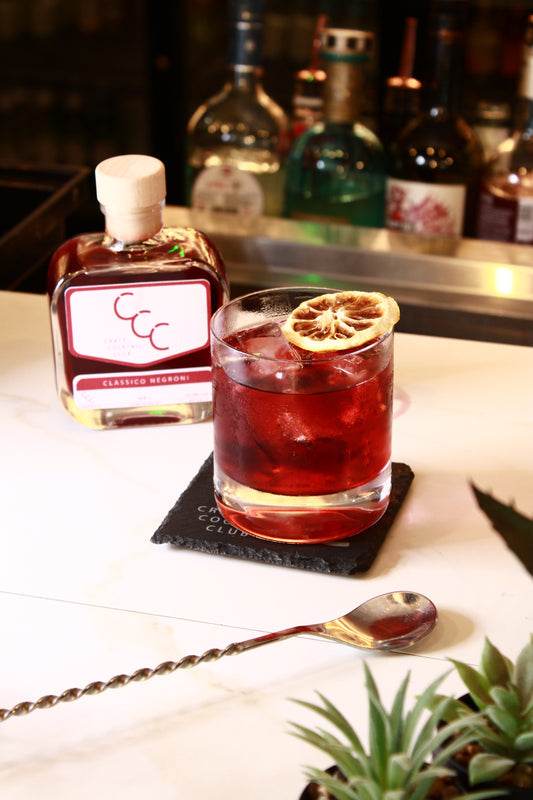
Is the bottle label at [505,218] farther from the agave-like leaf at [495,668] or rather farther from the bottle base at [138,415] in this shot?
the agave-like leaf at [495,668]

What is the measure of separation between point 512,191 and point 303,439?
93 centimetres

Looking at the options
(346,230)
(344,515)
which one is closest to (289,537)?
(344,515)

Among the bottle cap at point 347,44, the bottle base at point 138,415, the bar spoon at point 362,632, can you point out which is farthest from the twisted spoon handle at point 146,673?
the bottle cap at point 347,44

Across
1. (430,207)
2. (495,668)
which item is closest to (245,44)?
(430,207)

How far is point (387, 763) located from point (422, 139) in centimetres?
121

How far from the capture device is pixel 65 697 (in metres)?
0.48

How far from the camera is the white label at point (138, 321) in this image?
731mm

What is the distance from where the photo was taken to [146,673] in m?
0.49

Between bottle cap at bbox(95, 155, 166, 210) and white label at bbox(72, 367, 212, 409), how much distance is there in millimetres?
131

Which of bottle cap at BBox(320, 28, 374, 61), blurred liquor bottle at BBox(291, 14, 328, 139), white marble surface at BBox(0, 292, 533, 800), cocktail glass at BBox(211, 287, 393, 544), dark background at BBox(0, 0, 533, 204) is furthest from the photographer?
dark background at BBox(0, 0, 533, 204)

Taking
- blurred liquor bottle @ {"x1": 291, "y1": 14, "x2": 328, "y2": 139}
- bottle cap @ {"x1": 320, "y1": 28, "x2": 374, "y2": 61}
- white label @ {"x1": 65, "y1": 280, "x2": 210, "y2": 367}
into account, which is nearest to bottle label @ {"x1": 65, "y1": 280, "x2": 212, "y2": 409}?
white label @ {"x1": 65, "y1": 280, "x2": 210, "y2": 367}

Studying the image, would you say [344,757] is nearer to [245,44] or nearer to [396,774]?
[396,774]

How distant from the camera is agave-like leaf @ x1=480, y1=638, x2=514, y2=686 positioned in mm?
388

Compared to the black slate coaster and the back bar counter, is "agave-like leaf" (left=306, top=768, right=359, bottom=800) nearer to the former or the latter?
the black slate coaster
